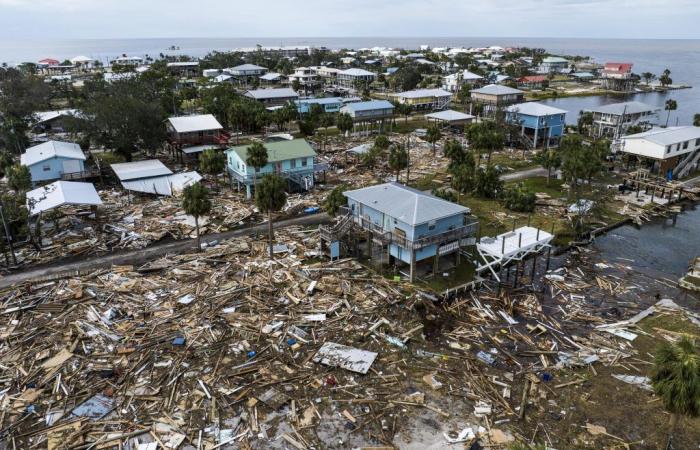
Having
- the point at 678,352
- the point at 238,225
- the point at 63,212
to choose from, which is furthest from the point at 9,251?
the point at 678,352

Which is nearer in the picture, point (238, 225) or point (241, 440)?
point (241, 440)

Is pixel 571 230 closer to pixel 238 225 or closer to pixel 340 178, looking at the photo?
pixel 340 178

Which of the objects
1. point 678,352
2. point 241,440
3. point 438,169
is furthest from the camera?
point 438,169

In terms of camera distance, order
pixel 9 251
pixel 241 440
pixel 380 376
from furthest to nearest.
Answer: pixel 9 251 → pixel 380 376 → pixel 241 440

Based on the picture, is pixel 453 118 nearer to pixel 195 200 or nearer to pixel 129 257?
pixel 195 200

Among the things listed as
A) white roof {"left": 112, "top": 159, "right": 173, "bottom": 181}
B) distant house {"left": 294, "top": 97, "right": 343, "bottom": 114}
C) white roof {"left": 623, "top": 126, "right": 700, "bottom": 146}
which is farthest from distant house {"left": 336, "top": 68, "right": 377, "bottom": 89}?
white roof {"left": 112, "top": 159, "right": 173, "bottom": 181}

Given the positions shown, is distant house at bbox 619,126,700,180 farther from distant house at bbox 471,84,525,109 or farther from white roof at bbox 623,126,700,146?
distant house at bbox 471,84,525,109
